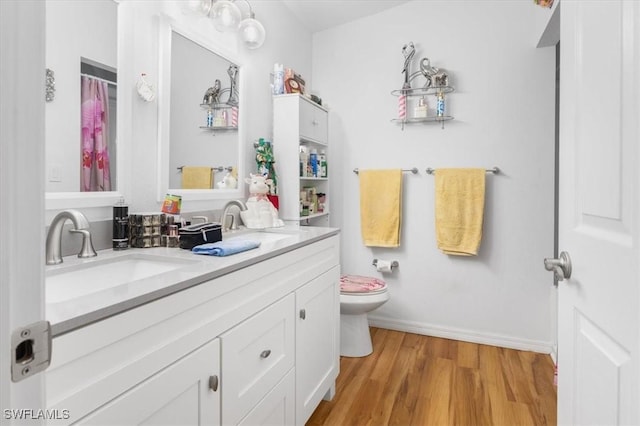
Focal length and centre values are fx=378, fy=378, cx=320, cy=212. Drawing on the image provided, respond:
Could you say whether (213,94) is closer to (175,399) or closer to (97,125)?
(97,125)

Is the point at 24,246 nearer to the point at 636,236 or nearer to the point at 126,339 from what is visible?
the point at 126,339

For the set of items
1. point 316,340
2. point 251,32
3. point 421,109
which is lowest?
point 316,340

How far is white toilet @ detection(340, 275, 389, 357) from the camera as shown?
7.85 ft

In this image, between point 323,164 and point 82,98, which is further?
point 323,164

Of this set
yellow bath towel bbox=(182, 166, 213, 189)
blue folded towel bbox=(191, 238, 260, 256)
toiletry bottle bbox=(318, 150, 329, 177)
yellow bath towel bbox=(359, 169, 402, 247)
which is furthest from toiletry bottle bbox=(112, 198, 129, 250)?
yellow bath towel bbox=(359, 169, 402, 247)

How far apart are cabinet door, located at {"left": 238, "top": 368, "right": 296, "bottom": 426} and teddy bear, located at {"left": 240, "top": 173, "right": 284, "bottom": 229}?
0.81 m

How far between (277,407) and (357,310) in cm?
111

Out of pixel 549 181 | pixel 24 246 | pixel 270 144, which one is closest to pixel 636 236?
pixel 24 246

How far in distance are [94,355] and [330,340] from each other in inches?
53.3

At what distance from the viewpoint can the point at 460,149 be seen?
8.88 ft

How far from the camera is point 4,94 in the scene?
349 millimetres

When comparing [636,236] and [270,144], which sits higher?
[270,144]

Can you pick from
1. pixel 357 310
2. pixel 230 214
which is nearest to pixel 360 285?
pixel 357 310

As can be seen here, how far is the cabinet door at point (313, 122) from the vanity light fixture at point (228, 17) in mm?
491
